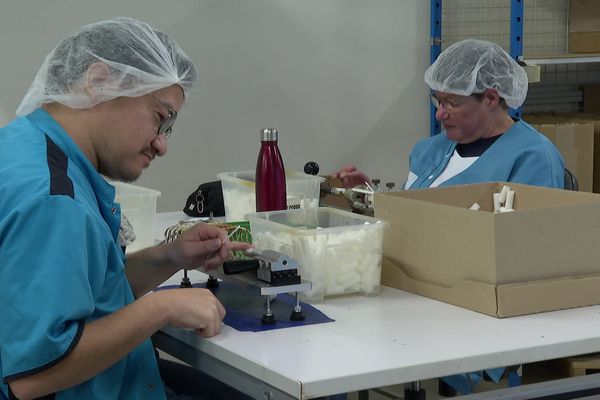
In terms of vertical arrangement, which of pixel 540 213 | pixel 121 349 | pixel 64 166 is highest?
pixel 64 166

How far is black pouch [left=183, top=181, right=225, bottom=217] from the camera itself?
2.66 m

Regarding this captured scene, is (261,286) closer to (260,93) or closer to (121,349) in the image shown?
(121,349)

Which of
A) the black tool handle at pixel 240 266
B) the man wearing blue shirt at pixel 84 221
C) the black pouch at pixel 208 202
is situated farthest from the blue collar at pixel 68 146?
the black pouch at pixel 208 202

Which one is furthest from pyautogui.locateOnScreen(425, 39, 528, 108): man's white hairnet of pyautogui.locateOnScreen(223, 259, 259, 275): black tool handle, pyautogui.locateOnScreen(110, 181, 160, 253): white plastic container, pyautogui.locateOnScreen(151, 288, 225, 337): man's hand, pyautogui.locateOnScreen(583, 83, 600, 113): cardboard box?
pyautogui.locateOnScreen(583, 83, 600, 113): cardboard box

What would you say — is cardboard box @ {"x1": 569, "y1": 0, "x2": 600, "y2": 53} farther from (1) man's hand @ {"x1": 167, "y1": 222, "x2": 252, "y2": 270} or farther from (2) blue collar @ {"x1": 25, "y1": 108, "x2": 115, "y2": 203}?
(2) blue collar @ {"x1": 25, "y1": 108, "x2": 115, "y2": 203}

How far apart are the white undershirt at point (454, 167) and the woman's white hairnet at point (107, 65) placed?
1.31 m

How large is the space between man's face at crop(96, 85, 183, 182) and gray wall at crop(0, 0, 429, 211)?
212 cm

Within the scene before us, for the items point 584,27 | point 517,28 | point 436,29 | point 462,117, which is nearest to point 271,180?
point 462,117

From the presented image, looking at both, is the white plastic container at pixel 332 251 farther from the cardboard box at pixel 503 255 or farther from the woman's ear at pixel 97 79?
the woman's ear at pixel 97 79

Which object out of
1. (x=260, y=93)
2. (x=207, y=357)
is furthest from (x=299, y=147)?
(x=207, y=357)

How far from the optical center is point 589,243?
1677 mm

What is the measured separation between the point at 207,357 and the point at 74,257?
360 millimetres

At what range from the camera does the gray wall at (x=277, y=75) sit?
3.52 meters

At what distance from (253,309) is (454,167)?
1.22 metres
